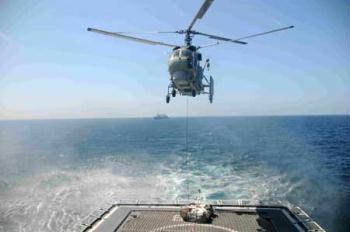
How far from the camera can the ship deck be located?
29094 mm

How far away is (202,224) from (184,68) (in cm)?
1321

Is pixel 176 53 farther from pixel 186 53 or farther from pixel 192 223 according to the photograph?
pixel 192 223

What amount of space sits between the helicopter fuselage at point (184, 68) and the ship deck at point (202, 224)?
38.5 ft

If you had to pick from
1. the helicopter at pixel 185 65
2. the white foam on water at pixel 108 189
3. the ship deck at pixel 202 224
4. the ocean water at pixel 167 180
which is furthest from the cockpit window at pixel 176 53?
the white foam on water at pixel 108 189

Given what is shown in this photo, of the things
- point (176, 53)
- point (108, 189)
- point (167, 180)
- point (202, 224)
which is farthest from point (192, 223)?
point (167, 180)

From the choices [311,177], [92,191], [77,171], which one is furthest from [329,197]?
[77,171]

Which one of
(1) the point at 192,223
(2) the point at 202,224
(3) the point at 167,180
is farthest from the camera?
(3) the point at 167,180

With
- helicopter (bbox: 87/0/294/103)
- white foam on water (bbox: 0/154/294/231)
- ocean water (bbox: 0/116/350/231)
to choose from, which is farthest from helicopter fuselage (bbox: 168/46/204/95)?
white foam on water (bbox: 0/154/294/231)

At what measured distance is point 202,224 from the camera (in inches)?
1179

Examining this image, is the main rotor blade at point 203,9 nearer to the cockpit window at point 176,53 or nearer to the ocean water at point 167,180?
the cockpit window at point 176,53

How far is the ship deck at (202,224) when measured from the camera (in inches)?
1145

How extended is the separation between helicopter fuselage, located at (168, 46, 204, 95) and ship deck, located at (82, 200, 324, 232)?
11.7m

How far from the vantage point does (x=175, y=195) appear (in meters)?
51.3

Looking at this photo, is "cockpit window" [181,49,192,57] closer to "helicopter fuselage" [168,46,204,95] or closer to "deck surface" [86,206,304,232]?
"helicopter fuselage" [168,46,204,95]
